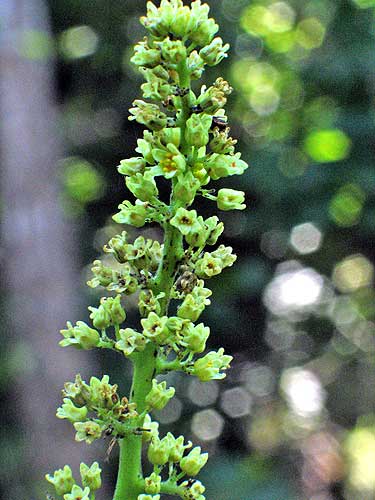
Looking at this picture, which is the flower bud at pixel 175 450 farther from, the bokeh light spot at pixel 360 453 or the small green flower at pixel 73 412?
the bokeh light spot at pixel 360 453

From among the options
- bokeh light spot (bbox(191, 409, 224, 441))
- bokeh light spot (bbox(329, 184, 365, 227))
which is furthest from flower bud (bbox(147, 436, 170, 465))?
bokeh light spot (bbox(191, 409, 224, 441))

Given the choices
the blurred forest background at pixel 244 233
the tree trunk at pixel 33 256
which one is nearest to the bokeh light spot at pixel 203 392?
the blurred forest background at pixel 244 233

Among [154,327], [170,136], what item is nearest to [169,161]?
[170,136]

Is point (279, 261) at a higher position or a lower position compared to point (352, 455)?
higher

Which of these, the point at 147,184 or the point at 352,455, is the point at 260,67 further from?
the point at 147,184

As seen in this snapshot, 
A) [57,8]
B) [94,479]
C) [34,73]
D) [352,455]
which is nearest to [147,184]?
[94,479]

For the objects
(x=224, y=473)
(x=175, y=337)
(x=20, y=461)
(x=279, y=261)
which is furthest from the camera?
(x=279, y=261)

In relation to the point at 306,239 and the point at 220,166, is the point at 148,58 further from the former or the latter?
the point at 306,239

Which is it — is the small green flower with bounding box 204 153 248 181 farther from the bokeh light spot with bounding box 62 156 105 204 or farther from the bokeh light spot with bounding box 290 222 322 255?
the bokeh light spot with bounding box 62 156 105 204

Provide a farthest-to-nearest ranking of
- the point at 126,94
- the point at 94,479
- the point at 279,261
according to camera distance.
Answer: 1. the point at 126,94
2. the point at 279,261
3. the point at 94,479
